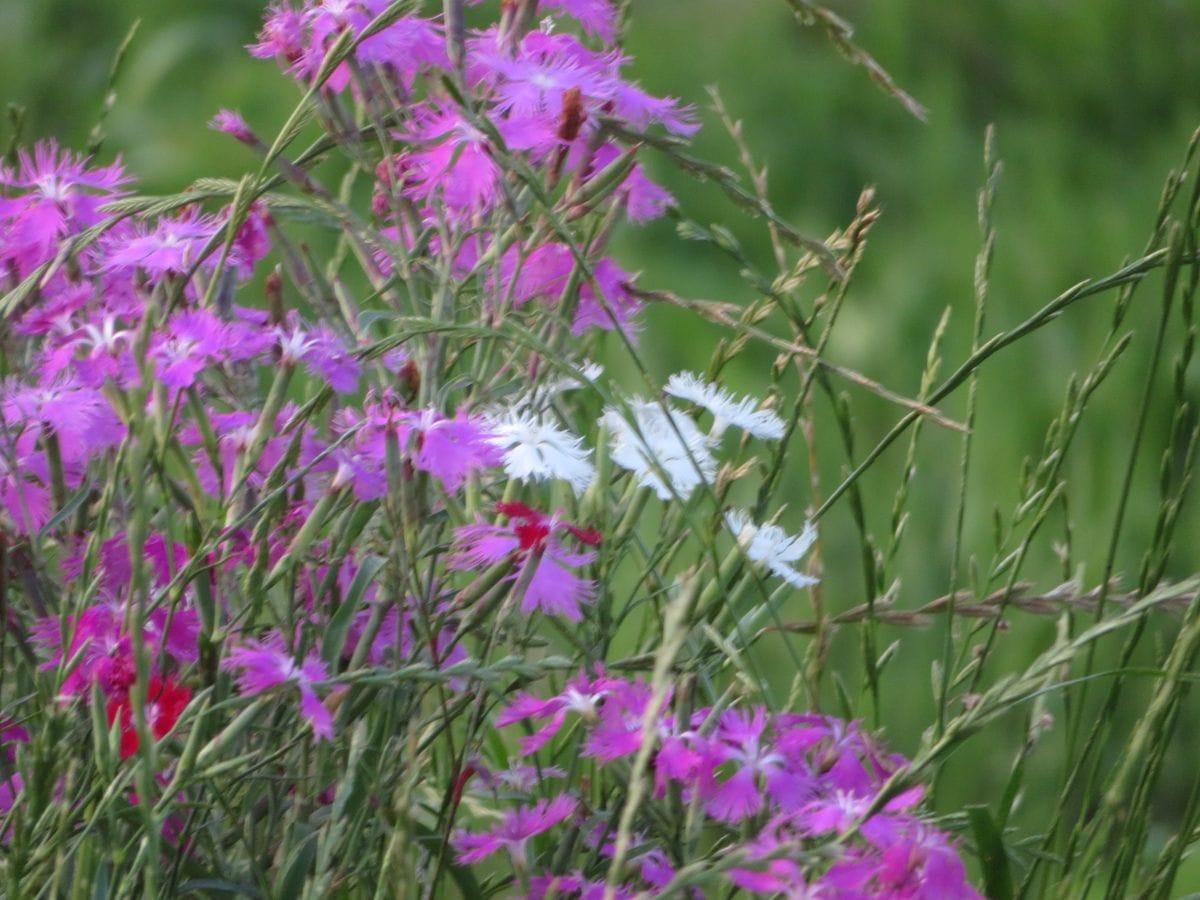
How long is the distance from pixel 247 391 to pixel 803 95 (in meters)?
2.34

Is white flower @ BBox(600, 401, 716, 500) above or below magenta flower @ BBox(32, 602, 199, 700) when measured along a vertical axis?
above

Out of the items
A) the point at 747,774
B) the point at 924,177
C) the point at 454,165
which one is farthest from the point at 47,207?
the point at 924,177

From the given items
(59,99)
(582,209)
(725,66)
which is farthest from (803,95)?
(582,209)

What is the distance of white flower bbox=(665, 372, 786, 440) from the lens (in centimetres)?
80

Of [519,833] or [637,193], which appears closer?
[519,833]

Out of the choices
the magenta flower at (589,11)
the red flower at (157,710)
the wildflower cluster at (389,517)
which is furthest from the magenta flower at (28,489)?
the magenta flower at (589,11)

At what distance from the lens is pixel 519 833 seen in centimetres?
68

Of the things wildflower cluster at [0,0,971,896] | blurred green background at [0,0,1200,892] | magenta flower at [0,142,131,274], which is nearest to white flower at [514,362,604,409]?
wildflower cluster at [0,0,971,896]

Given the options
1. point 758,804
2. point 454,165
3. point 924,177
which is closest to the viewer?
point 758,804

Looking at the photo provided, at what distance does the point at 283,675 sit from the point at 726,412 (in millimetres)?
279

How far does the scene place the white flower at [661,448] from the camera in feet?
2.33

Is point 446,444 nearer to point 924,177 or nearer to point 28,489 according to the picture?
point 28,489

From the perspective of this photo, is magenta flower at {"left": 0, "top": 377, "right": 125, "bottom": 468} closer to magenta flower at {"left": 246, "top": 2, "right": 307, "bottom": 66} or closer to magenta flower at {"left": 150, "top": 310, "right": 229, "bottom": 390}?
magenta flower at {"left": 150, "top": 310, "right": 229, "bottom": 390}

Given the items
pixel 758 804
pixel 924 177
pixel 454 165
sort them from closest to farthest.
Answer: pixel 758 804, pixel 454 165, pixel 924 177
